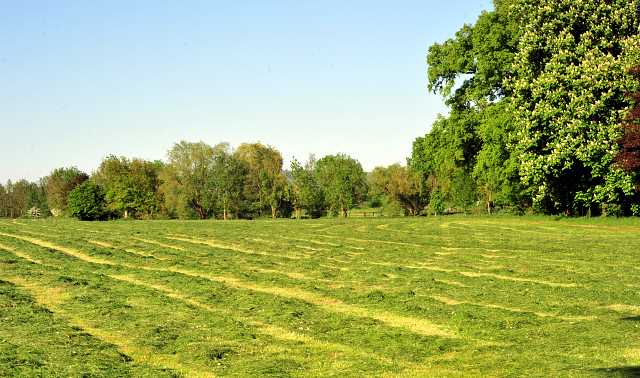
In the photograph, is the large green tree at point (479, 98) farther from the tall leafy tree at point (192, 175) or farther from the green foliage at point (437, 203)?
the tall leafy tree at point (192, 175)

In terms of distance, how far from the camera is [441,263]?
22109 millimetres

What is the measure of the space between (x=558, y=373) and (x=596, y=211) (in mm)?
42497

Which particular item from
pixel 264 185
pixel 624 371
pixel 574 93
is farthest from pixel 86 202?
pixel 624 371

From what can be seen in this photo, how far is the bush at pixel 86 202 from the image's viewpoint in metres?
79.8

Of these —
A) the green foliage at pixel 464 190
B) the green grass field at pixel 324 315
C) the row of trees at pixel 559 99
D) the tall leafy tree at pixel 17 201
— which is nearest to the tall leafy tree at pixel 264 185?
the green foliage at pixel 464 190

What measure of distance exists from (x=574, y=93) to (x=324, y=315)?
1197 inches

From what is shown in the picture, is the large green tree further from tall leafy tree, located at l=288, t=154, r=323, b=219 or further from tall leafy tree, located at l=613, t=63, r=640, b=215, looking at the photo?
tall leafy tree, located at l=288, t=154, r=323, b=219

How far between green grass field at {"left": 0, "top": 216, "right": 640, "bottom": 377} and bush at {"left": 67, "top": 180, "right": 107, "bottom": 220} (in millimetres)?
58174

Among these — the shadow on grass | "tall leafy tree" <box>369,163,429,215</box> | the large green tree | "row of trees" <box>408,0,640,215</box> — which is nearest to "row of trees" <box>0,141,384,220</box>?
"tall leafy tree" <box>369,163,429,215</box>

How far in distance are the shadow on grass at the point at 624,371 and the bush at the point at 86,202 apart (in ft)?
267

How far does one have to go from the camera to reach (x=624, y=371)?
8492 mm

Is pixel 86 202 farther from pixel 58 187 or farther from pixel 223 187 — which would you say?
pixel 58 187

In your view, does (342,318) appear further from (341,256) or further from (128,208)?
(128,208)

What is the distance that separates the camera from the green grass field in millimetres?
9352
